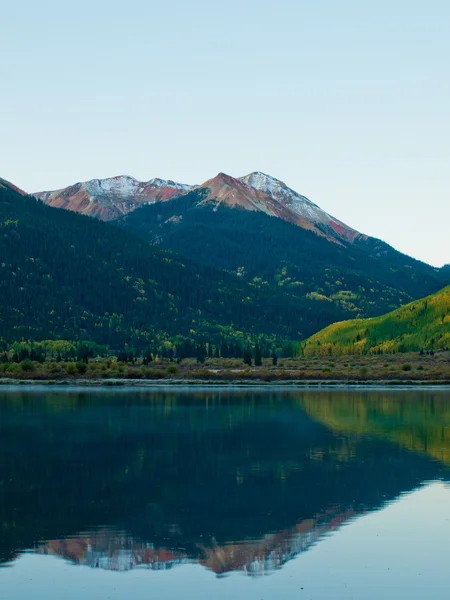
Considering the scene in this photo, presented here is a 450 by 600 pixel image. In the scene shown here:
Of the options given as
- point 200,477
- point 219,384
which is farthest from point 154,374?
point 200,477

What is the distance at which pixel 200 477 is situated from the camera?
146 ft

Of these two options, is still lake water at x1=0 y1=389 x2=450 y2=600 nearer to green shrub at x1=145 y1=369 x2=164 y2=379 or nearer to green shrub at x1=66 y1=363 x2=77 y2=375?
green shrub at x1=66 y1=363 x2=77 y2=375

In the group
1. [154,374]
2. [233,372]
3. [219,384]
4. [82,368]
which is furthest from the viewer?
[233,372]

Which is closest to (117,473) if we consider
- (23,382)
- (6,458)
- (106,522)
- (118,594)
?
(6,458)

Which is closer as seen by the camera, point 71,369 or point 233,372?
point 71,369

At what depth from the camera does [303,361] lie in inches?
7219

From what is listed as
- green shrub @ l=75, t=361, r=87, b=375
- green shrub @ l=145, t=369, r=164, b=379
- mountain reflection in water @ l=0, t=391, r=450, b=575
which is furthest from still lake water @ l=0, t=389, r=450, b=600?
green shrub @ l=75, t=361, r=87, b=375

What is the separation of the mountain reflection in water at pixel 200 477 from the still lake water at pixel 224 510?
0.29 ft

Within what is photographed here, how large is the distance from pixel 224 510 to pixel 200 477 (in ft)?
26.6

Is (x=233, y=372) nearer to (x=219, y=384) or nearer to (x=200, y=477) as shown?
(x=219, y=384)

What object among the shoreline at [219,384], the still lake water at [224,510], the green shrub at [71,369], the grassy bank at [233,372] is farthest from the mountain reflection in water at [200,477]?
the green shrub at [71,369]

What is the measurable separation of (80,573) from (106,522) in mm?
6469

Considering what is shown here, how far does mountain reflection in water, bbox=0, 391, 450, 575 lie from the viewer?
3098cm

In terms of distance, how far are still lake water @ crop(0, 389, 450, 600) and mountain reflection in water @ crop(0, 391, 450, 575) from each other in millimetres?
90
